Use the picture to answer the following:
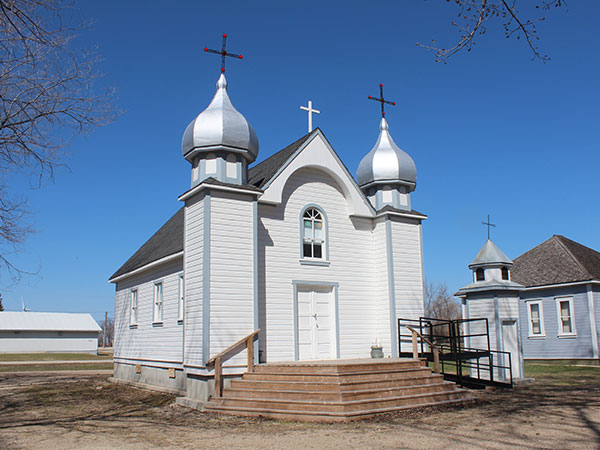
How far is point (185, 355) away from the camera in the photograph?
47.2 feet

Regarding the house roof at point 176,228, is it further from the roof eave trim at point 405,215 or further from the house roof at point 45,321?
the house roof at point 45,321

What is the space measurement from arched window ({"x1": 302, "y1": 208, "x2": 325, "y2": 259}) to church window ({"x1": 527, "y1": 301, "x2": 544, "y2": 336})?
56.6 feet

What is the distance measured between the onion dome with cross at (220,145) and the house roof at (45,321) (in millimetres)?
46953

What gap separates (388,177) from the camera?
18000mm

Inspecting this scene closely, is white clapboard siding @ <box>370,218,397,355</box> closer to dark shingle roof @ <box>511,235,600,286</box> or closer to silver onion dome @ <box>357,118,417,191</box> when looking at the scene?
silver onion dome @ <box>357,118,417,191</box>

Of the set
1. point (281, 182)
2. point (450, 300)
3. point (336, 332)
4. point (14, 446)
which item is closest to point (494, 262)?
point (336, 332)

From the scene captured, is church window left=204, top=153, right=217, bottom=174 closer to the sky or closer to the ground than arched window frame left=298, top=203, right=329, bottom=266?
closer to the sky

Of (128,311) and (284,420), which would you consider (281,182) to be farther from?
(128,311)

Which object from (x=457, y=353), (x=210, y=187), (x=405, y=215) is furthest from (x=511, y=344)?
(x=210, y=187)

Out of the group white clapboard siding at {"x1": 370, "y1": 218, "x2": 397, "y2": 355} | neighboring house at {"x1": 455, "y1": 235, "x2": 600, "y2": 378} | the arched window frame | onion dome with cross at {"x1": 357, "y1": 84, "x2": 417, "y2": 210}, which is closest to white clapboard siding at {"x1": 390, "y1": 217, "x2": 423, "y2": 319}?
white clapboard siding at {"x1": 370, "y1": 218, "x2": 397, "y2": 355}

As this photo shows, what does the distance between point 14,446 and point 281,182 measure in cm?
927

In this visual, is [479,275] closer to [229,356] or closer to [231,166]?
[231,166]

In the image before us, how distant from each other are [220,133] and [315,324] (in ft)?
19.9

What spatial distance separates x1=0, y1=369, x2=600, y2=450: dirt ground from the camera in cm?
900
